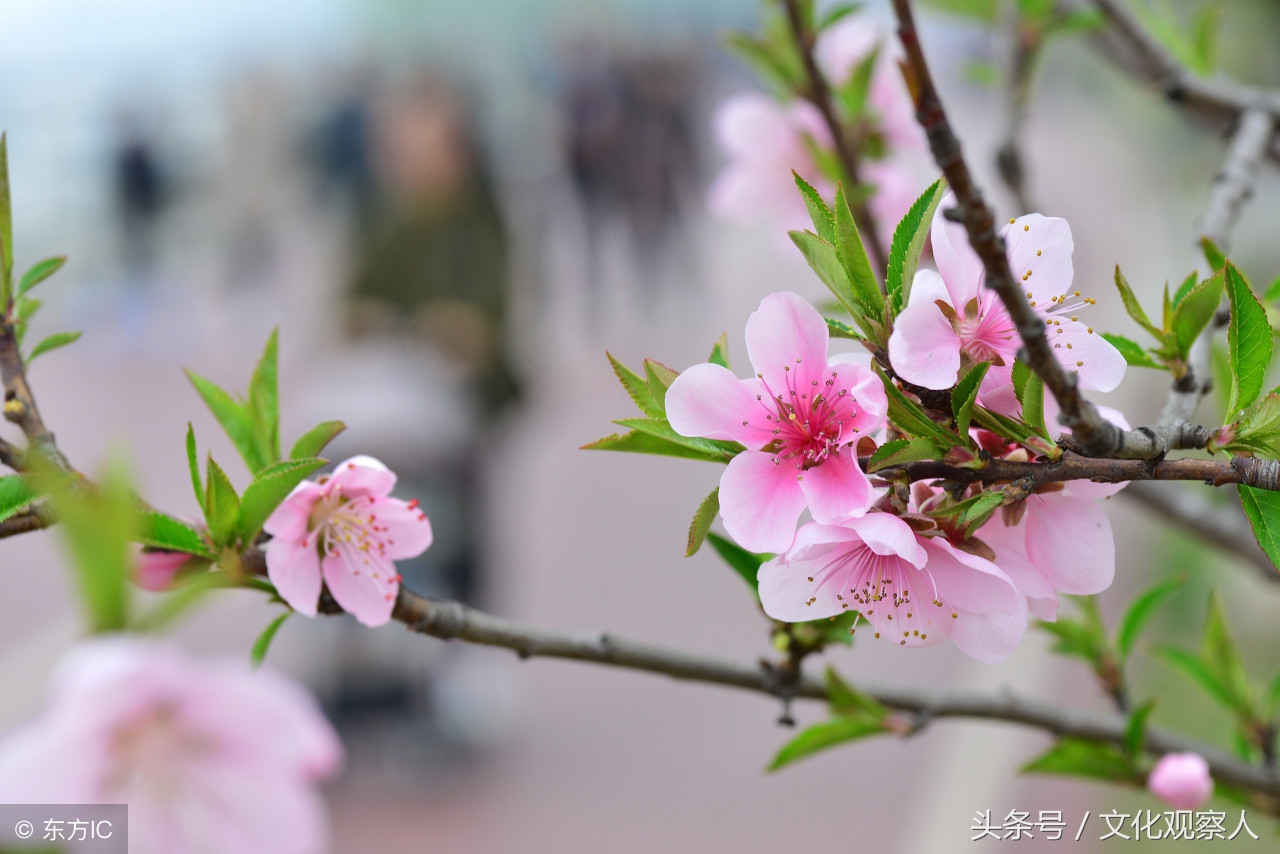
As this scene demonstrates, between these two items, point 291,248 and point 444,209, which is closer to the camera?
point 444,209

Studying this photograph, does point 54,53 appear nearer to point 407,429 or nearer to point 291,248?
point 291,248

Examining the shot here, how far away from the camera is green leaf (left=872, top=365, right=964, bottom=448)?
0.71 m

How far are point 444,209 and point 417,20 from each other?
352 inches

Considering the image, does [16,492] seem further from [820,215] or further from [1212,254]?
[1212,254]

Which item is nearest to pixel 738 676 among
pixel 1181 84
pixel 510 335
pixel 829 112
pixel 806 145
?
pixel 829 112

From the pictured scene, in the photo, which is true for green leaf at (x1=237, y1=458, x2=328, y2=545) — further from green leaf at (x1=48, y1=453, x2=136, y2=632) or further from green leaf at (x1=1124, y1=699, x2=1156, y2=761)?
green leaf at (x1=1124, y1=699, x2=1156, y2=761)

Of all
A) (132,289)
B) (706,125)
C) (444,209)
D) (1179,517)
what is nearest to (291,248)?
(132,289)

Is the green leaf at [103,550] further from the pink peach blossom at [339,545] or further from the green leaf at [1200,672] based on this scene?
the green leaf at [1200,672]

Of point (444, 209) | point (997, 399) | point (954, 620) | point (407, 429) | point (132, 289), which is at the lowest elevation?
point (132, 289)

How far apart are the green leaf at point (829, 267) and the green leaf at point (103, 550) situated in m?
0.42

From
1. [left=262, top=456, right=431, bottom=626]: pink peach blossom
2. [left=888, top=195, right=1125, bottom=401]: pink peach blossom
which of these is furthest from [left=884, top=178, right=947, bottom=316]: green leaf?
[left=262, top=456, right=431, bottom=626]: pink peach blossom

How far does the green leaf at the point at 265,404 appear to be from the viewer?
0.99m

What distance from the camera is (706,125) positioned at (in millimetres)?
9805

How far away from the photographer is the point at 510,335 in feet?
11.7
